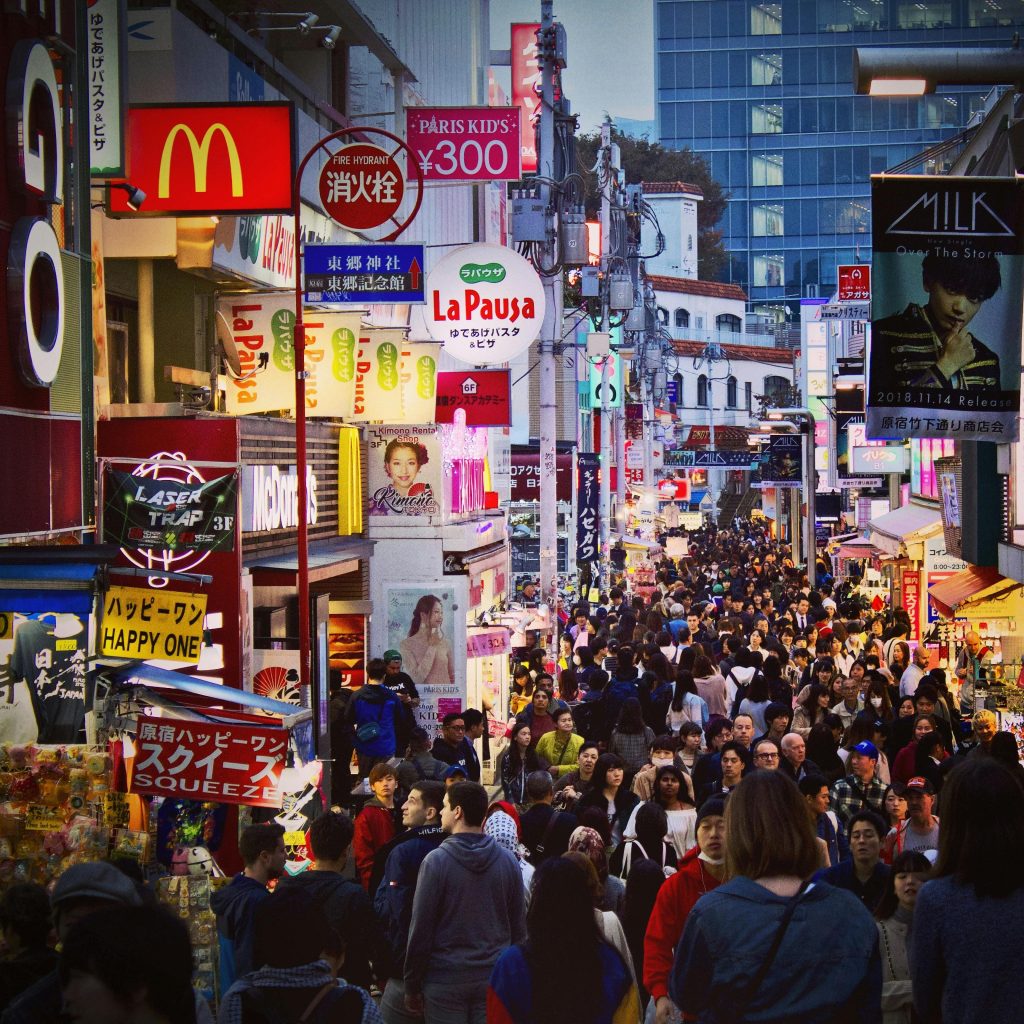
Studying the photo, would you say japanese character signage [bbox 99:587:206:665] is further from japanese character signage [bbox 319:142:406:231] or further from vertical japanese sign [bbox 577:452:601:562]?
vertical japanese sign [bbox 577:452:601:562]

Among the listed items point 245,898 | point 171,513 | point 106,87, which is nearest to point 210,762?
point 245,898

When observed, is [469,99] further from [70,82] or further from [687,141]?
[687,141]

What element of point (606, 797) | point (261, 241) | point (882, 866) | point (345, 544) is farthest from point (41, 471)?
point (345, 544)

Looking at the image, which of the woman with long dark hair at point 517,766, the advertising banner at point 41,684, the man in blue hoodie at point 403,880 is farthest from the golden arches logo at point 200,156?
the man in blue hoodie at point 403,880

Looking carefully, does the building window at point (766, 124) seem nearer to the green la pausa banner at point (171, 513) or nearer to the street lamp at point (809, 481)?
the street lamp at point (809, 481)

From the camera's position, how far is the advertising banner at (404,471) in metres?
19.9

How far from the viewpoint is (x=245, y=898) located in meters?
7.29

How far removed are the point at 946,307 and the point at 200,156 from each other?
19.2 ft

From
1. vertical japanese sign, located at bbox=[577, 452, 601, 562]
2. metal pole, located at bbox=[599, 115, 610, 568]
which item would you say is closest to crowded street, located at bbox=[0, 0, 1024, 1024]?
vertical japanese sign, located at bbox=[577, 452, 601, 562]

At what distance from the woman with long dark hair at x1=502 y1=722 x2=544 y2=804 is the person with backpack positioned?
5.25 ft

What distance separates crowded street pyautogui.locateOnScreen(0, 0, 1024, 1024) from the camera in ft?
16.3

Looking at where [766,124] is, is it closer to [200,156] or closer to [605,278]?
[605,278]

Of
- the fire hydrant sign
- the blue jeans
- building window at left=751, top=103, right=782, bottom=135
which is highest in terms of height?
building window at left=751, top=103, right=782, bottom=135

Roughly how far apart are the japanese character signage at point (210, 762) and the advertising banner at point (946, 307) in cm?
515
